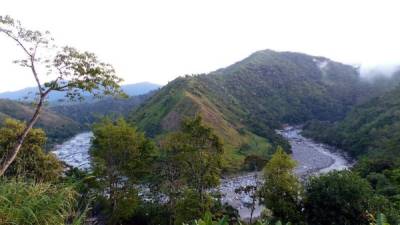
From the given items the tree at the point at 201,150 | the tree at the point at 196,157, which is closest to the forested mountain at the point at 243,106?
the tree at the point at 196,157

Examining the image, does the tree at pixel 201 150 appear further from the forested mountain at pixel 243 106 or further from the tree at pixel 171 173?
the forested mountain at pixel 243 106

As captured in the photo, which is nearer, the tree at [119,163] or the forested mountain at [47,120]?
the tree at [119,163]

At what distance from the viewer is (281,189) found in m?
34.5

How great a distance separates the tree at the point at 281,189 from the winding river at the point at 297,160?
461 inches

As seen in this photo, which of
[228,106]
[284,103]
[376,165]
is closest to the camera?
[376,165]

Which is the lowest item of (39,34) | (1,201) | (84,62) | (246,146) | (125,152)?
(246,146)

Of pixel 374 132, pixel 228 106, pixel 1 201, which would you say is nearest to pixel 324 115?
pixel 228 106

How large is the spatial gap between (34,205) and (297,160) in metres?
84.5

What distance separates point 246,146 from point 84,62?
3157 inches

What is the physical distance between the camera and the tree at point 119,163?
33250 mm

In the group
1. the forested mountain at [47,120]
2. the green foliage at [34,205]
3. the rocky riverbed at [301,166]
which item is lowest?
the rocky riverbed at [301,166]

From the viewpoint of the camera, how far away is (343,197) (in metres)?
33.7

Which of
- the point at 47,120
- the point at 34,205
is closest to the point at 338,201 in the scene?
the point at 34,205

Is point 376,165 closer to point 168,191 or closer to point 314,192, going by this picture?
point 314,192
